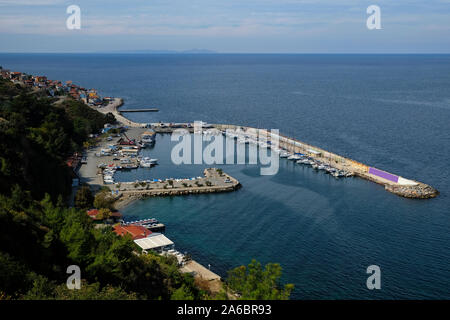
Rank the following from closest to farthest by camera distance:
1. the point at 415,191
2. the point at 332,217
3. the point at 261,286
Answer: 1. the point at 261,286
2. the point at 332,217
3. the point at 415,191

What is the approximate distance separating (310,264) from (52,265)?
48.4ft

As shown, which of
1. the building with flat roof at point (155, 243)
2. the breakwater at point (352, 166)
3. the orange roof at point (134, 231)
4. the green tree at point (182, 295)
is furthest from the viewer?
the breakwater at point (352, 166)

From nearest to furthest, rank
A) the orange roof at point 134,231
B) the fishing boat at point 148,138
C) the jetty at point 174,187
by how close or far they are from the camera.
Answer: the orange roof at point 134,231 → the jetty at point 174,187 → the fishing boat at point 148,138

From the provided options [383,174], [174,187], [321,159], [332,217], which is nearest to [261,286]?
[332,217]

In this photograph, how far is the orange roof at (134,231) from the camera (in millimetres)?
25953

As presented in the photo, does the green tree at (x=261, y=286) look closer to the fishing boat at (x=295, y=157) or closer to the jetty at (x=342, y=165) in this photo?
the jetty at (x=342, y=165)

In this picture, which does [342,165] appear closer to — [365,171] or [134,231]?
[365,171]

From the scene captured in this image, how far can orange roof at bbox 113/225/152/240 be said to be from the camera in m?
26.0

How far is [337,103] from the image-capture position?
89.3 m

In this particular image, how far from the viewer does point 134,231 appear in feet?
87.0

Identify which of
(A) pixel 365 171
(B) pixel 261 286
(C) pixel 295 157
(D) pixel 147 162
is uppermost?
(C) pixel 295 157

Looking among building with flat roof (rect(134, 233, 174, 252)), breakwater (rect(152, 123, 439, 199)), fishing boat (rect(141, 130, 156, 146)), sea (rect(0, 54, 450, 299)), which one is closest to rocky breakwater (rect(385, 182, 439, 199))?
breakwater (rect(152, 123, 439, 199))

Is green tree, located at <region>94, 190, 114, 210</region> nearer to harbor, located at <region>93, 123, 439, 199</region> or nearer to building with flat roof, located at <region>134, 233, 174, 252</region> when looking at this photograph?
building with flat roof, located at <region>134, 233, 174, 252</region>

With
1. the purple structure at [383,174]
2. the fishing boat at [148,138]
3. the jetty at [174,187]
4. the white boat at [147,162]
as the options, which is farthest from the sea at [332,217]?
the purple structure at [383,174]
